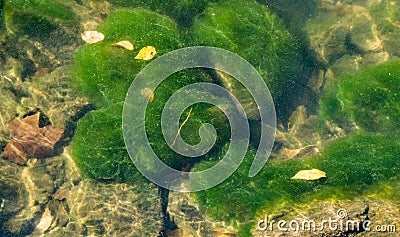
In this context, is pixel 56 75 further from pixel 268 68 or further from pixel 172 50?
pixel 268 68

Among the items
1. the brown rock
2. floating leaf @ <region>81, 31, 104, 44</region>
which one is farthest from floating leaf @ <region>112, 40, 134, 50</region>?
the brown rock

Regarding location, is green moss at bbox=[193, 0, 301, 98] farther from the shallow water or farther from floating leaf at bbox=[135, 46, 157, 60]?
floating leaf at bbox=[135, 46, 157, 60]

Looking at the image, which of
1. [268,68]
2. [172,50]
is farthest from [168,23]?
[268,68]

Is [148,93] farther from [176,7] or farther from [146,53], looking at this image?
[176,7]

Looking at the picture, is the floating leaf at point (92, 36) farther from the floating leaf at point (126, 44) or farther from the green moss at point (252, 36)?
the green moss at point (252, 36)
